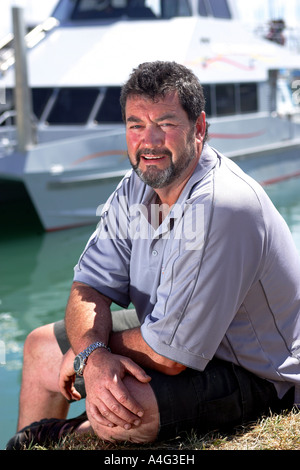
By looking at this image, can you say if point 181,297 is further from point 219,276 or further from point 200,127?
point 200,127

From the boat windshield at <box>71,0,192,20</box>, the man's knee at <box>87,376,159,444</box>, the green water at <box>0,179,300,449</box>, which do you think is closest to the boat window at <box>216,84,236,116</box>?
the boat windshield at <box>71,0,192,20</box>

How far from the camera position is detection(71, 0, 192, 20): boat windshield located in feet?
33.4

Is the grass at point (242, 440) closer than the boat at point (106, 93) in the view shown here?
Yes

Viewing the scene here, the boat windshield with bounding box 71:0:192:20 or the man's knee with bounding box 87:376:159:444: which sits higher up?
the man's knee with bounding box 87:376:159:444

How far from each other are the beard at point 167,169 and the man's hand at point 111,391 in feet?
2.00

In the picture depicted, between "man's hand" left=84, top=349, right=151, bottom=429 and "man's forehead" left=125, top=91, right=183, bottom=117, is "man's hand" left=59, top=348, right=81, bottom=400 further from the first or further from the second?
"man's forehead" left=125, top=91, right=183, bottom=117

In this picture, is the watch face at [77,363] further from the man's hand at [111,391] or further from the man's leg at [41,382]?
the man's leg at [41,382]

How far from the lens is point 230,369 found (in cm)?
238

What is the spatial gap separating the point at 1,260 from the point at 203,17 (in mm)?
5311

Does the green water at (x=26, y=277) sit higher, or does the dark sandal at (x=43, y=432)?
the dark sandal at (x=43, y=432)

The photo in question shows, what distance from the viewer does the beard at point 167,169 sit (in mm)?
2422

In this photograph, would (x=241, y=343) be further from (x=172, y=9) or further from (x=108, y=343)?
(x=172, y=9)

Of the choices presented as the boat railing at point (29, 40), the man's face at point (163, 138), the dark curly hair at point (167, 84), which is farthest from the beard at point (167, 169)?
the boat railing at point (29, 40)

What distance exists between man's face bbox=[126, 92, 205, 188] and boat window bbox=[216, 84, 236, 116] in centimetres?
779
